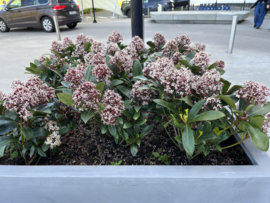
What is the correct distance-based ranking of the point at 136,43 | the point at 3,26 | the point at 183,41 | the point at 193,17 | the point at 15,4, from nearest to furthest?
the point at 136,43, the point at 183,41, the point at 15,4, the point at 3,26, the point at 193,17

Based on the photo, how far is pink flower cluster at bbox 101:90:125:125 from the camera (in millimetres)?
1361

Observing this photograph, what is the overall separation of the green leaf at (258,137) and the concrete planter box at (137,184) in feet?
0.54

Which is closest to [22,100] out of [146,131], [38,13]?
[146,131]

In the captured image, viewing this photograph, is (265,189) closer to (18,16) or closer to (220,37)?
(220,37)

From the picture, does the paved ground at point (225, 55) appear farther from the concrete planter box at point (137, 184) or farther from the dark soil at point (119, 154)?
the concrete planter box at point (137, 184)

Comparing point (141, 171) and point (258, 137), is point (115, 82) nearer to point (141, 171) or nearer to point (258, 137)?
point (141, 171)

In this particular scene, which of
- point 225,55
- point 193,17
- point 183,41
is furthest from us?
point 193,17

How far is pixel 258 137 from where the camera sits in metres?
1.24

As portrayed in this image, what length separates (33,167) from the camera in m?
1.34

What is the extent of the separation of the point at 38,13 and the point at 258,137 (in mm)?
10462

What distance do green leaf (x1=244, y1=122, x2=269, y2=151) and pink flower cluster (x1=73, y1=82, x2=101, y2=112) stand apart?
0.96 meters

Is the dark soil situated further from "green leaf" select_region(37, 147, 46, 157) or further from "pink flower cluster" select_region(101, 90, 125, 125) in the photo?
"pink flower cluster" select_region(101, 90, 125, 125)

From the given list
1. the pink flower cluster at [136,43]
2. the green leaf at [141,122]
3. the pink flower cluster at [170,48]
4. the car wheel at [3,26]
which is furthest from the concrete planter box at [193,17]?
the green leaf at [141,122]

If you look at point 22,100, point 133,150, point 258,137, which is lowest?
point 133,150
